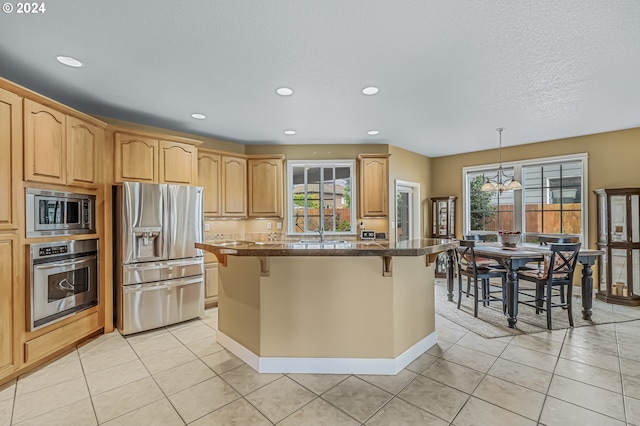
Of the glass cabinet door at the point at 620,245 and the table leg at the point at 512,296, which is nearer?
the table leg at the point at 512,296

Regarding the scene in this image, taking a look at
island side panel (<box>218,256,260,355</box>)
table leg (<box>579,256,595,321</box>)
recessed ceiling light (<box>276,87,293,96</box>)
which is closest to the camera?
island side panel (<box>218,256,260,355</box>)

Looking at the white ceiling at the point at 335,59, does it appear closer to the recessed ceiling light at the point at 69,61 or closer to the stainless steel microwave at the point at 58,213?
the recessed ceiling light at the point at 69,61

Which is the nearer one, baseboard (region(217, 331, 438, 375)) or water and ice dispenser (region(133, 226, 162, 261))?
baseboard (region(217, 331, 438, 375))

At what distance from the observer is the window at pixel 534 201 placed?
4.88 meters

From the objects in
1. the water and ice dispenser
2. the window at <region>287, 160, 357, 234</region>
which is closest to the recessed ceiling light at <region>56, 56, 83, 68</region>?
the water and ice dispenser

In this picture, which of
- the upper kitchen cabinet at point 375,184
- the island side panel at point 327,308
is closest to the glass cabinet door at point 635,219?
the upper kitchen cabinet at point 375,184

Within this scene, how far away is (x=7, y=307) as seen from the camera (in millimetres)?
2291

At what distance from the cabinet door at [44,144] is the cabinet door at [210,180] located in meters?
1.77

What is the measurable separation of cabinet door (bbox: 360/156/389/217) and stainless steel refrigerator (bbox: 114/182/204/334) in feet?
8.74

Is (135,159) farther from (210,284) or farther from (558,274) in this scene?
(558,274)

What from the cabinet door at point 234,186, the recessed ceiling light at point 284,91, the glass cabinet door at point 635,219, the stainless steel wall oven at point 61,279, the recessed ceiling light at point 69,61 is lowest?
the stainless steel wall oven at point 61,279

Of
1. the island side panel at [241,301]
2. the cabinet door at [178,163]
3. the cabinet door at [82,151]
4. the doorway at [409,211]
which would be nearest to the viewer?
the island side panel at [241,301]

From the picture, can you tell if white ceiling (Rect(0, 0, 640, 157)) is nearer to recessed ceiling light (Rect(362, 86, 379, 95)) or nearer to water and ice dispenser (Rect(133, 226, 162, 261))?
recessed ceiling light (Rect(362, 86, 379, 95))

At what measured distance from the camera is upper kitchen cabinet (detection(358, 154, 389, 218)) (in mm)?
5062
